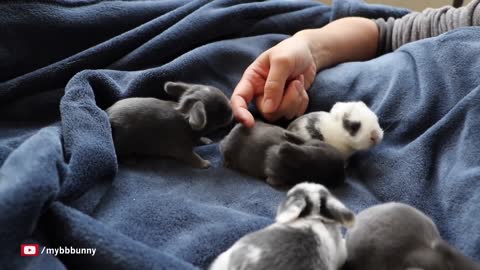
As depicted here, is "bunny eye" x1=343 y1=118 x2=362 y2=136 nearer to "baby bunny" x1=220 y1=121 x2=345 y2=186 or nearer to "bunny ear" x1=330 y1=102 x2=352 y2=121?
"bunny ear" x1=330 y1=102 x2=352 y2=121

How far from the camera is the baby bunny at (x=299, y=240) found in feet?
2.81

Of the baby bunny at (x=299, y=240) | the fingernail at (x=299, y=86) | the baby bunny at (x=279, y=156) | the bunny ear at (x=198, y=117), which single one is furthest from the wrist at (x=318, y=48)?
the baby bunny at (x=299, y=240)

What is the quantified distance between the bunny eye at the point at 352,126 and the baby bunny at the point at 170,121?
14.7 inches

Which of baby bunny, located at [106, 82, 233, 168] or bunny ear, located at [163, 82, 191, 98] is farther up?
bunny ear, located at [163, 82, 191, 98]

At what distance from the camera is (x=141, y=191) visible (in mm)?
1198

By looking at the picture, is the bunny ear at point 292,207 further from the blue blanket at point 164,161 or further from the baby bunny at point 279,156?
the baby bunny at point 279,156

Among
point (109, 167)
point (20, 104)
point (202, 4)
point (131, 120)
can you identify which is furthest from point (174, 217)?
point (202, 4)

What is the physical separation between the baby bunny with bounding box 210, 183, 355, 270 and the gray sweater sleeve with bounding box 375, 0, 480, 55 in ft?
3.39

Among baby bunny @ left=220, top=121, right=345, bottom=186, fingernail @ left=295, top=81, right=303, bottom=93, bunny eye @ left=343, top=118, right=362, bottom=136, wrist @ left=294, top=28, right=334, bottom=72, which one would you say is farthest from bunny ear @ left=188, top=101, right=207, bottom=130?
wrist @ left=294, top=28, right=334, bottom=72

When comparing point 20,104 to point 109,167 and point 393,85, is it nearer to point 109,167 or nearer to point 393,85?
point 109,167

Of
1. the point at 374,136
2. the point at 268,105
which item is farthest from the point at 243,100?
the point at 374,136

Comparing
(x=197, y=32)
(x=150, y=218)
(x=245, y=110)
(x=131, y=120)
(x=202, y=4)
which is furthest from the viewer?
(x=202, y=4)

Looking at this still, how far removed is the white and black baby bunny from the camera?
1.46m

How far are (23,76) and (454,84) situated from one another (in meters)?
1.32
